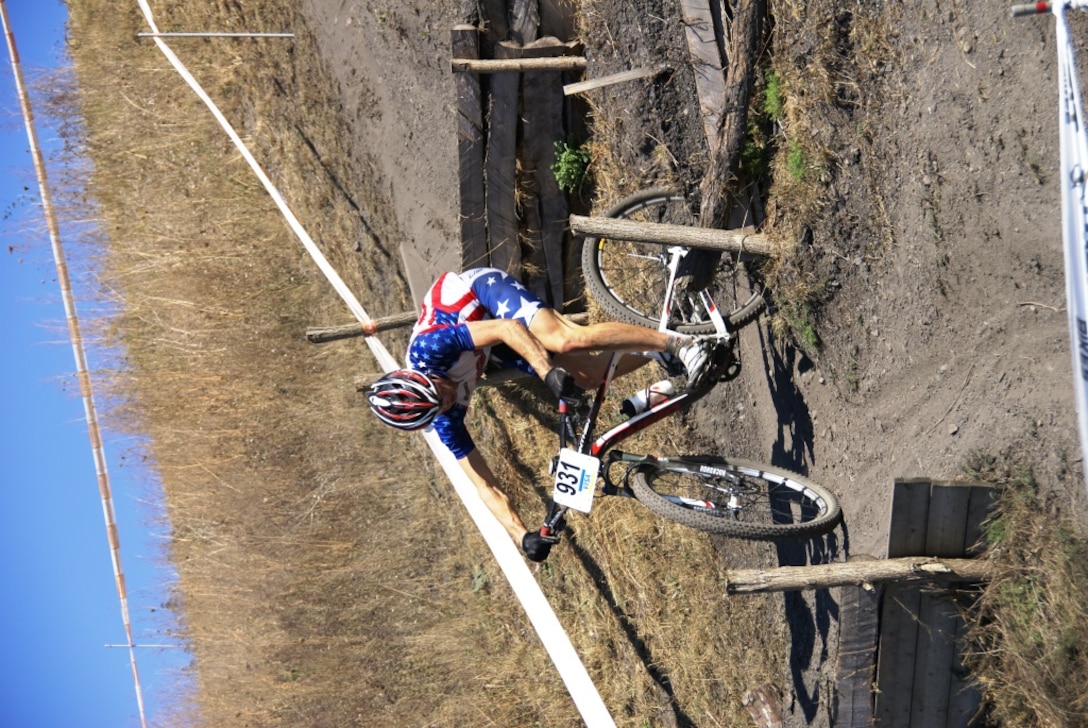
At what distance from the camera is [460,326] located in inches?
244

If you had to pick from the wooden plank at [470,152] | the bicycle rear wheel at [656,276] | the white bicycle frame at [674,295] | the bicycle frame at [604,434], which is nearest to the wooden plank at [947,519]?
the bicycle frame at [604,434]

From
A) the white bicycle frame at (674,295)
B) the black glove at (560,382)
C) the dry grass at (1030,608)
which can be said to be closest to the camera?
the dry grass at (1030,608)

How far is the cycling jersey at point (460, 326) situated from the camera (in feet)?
20.4

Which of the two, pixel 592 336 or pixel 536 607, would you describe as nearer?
pixel 592 336

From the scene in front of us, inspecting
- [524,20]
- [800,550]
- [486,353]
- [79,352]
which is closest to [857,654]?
[800,550]

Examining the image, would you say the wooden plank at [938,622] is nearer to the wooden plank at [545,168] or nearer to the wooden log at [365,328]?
the wooden plank at [545,168]

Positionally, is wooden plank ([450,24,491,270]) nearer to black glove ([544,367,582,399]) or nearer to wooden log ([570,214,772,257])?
wooden log ([570,214,772,257])

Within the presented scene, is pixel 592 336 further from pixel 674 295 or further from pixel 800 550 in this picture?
pixel 800 550

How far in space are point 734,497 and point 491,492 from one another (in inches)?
64.2

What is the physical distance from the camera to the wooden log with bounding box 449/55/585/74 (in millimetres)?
8070

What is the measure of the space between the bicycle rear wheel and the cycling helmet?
2.00 m

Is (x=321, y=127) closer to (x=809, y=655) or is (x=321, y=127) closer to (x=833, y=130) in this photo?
(x=833, y=130)

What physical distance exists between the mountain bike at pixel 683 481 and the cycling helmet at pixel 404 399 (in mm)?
824

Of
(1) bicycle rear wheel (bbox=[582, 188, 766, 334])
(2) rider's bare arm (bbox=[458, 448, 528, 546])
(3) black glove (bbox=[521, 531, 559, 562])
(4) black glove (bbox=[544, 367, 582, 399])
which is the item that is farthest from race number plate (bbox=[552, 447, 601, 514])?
(1) bicycle rear wheel (bbox=[582, 188, 766, 334])
